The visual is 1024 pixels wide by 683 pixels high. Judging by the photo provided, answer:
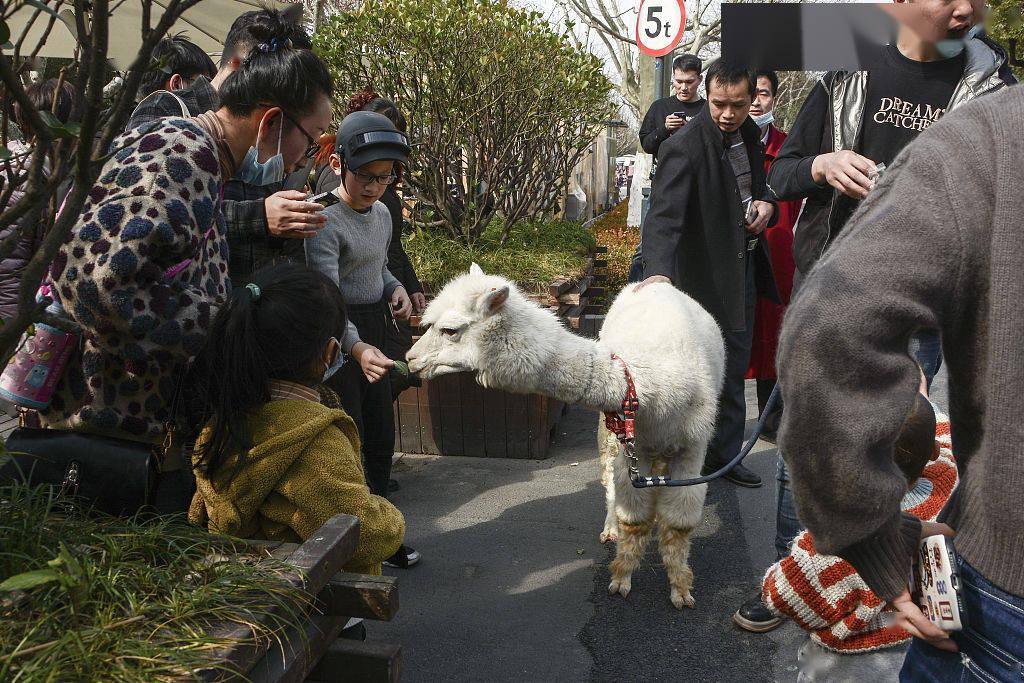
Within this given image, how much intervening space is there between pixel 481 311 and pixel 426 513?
1.78 meters

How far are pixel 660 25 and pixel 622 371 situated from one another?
5.83 meters

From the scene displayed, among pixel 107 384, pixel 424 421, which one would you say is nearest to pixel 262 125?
pixel 107 384

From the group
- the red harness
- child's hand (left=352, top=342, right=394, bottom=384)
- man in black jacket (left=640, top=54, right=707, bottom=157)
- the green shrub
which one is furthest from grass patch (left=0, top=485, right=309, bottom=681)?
man in black jacket (left=640, top=54, right=707, bottom=157)

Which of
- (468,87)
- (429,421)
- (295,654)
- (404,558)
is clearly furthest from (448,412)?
(295,654)

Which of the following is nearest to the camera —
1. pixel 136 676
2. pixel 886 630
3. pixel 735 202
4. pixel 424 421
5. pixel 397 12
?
pixel 136 676

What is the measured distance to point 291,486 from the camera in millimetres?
2113

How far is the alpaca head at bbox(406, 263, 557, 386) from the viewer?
3.46 meters

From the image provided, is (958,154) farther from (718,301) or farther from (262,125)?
(718,301)

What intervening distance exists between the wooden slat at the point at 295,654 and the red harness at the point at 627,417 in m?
1.81

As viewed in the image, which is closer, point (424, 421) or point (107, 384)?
point (107, 384)

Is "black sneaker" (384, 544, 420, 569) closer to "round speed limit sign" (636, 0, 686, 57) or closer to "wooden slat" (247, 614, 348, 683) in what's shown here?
"wooden slat" (247, 614, 348, 683)

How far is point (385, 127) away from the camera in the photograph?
355cm

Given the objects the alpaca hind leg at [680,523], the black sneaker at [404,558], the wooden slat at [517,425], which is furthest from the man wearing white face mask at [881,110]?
the wooden slat at [517,425]

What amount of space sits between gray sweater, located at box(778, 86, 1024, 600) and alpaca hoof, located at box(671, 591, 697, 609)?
2.65 metres
